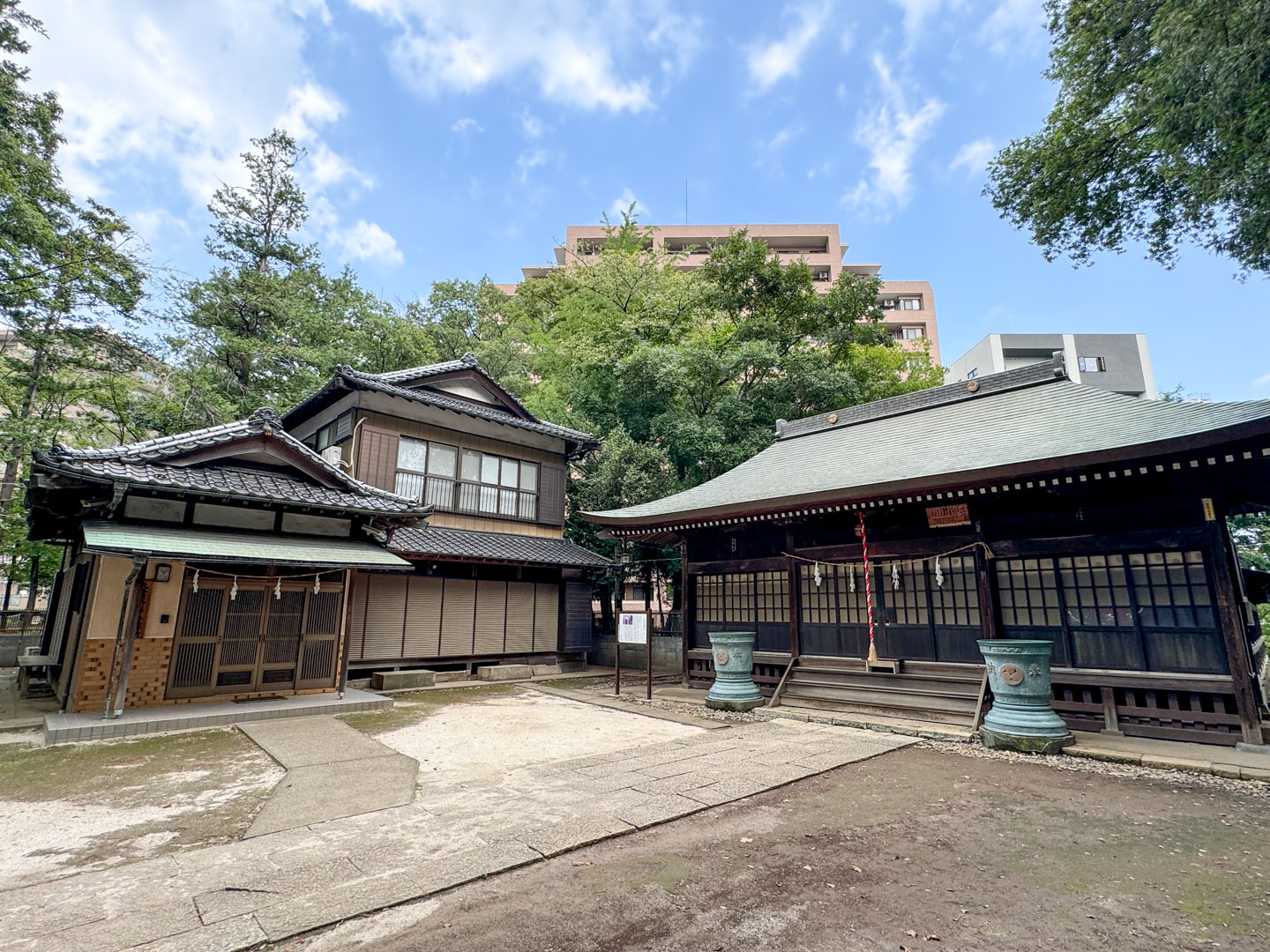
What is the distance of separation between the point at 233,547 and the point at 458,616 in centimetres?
591

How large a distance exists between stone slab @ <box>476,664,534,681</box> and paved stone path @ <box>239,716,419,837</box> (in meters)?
5.20

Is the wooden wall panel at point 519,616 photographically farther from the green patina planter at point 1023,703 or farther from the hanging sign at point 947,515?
the green patina planter at point 1023,703

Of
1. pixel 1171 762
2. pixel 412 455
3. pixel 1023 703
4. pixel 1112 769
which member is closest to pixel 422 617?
pixel 412 455

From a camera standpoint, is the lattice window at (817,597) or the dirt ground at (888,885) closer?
the dirt ground at (888,885)

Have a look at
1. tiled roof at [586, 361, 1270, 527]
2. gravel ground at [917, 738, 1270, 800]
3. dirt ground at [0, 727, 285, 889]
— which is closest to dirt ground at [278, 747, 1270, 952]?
gravel ground at [917, 738, 1270, 800]

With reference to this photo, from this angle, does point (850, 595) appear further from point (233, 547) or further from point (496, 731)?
point (233, 547)

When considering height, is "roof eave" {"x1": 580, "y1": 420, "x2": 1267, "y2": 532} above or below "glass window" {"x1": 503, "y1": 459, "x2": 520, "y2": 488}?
below

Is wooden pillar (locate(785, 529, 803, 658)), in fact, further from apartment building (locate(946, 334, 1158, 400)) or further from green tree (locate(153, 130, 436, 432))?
apartment building (locate(946, 334, 1158, 400))

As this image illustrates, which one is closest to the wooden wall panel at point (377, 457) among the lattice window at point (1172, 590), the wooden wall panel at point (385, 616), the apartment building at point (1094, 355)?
the wooden wall panel at point (385, 616)

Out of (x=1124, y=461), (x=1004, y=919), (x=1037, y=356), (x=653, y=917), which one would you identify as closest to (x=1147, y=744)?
(x=1124, y=461)

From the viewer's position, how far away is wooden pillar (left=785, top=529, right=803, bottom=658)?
34.2 feet

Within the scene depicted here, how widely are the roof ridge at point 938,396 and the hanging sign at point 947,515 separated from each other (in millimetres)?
3274

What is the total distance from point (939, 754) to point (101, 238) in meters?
21.6

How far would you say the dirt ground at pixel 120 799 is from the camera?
3.93 metres
